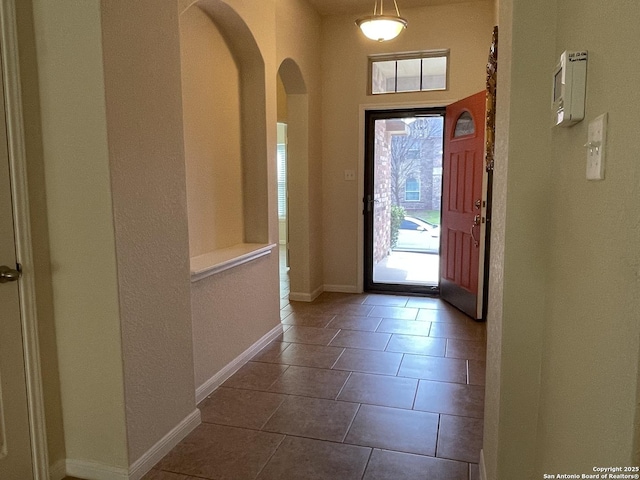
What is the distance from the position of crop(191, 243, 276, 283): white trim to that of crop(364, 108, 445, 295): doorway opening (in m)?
1.85

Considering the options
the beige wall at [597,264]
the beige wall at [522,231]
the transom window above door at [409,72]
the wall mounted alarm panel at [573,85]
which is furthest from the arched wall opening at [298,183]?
the wall mounted alarm panel at [573,85]

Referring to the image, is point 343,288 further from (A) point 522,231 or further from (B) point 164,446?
(A) point 522,231

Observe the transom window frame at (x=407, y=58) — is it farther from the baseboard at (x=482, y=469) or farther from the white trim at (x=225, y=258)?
the baseboard at (x=482, y=469)

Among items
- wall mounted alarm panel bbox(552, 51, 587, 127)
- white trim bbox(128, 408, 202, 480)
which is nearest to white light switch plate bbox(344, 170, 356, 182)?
white trim bbox(128, 408, 202, 480)

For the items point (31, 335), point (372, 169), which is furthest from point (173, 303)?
point (372, 169)

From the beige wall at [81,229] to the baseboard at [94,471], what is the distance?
20mm

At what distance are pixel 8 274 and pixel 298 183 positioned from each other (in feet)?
10.9

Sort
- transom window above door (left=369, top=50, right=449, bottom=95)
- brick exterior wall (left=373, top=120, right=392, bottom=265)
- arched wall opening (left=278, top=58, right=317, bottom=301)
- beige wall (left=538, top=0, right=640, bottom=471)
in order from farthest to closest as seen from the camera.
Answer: brick exterior wall (left=373, top=120, right=392, bottom=265), transom window above door (left=369, top=50, right=449, bottom=95), arched wall opening (left=278, top=58, right=317, bottom=301), beige wall (left=538, top=0, right=640, bottom=471)

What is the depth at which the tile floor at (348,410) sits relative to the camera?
2123mm

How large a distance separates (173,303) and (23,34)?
1.26 metres

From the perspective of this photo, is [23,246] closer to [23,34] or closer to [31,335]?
[31,335]

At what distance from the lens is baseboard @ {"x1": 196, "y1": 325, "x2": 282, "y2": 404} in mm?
2803

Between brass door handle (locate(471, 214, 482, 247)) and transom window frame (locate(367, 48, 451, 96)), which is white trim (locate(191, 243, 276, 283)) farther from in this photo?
transom window frame (locate(367, 48, 451, 96))

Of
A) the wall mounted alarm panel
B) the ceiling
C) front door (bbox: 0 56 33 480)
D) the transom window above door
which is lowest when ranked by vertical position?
front door (bbox: 0 56 33 480)
